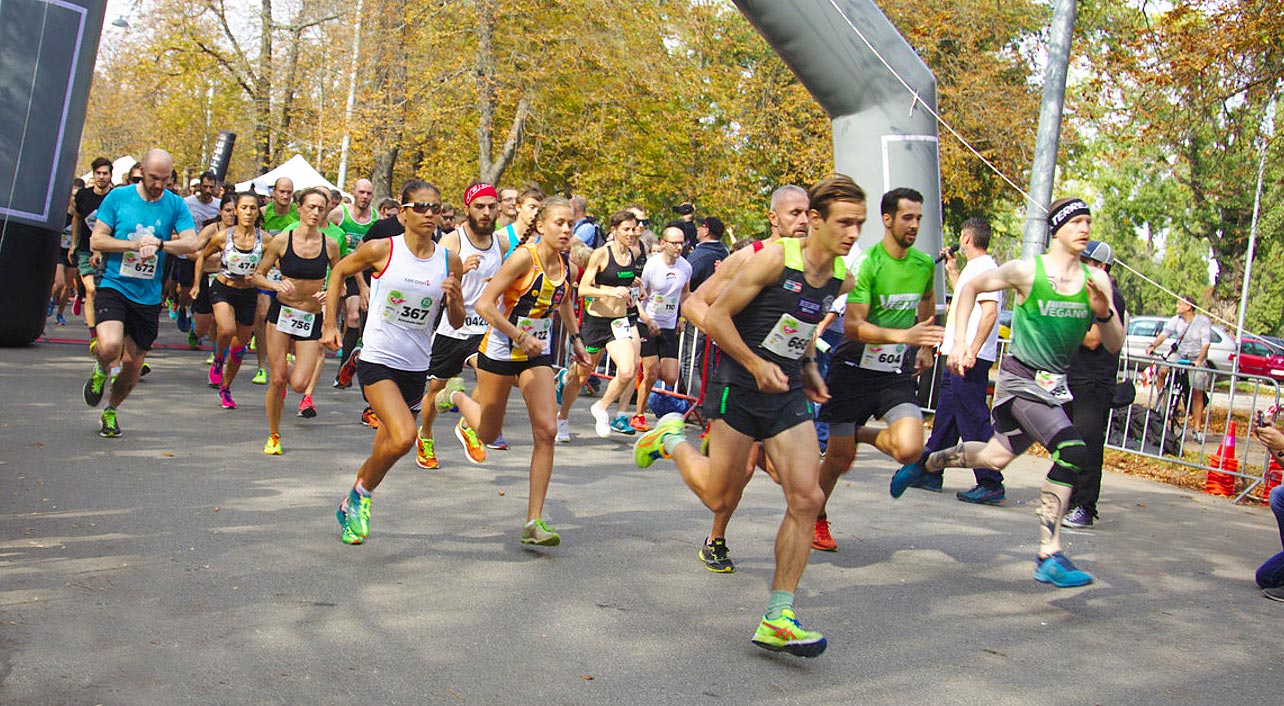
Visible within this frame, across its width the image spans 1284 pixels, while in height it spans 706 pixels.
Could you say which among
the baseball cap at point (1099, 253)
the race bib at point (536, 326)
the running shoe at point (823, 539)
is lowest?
the running shoe at point (823, 539)

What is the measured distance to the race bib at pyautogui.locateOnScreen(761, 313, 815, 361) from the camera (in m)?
5.34

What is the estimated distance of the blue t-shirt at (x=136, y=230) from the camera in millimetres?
8773

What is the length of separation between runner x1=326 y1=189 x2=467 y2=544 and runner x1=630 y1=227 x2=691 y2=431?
191 inches

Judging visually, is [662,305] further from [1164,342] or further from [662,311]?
A: [1164,342]

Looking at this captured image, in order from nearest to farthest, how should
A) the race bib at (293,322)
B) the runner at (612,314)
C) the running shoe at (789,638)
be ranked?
the running shoe at (789,638) → the race bib at (293,322) → the runner at (612,314)

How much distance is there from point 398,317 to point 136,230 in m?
3.42

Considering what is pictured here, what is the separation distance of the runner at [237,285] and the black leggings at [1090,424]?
6843 millimetres

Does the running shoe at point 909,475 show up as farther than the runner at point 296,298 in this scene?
No

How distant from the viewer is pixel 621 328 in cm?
1100

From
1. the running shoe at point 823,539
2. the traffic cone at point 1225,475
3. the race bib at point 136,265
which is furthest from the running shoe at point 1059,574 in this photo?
the race bib at point 136,265

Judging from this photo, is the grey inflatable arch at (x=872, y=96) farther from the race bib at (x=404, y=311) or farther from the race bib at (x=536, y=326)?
the race bib at (x=404, y=311)

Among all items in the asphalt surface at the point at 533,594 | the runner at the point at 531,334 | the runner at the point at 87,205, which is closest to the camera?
the asphalt surface at the point at 533,594

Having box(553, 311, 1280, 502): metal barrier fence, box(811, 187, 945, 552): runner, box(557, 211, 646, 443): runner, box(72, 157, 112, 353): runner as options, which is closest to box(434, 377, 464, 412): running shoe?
box(557, 211, 646, 443): runner

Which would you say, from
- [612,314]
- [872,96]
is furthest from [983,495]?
[872,96]
